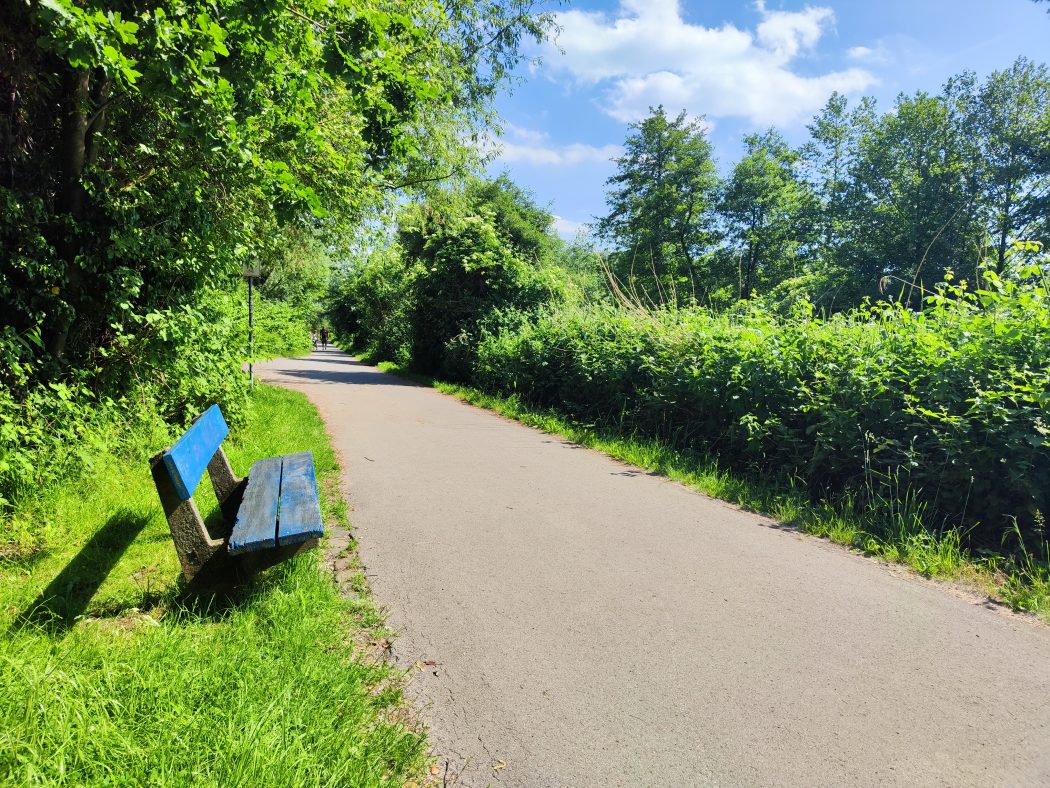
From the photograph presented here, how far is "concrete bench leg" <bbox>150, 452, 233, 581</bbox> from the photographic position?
3094 mm

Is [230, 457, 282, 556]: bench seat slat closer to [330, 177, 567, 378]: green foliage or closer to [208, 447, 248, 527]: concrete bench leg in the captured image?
[208, 447, 248, 527]: concrete bench leg

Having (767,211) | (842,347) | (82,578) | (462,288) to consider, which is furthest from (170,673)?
(767,211)

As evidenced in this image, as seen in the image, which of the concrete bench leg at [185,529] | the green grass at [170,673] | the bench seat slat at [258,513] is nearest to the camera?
the green grass at [170,673]

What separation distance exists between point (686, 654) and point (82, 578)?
135 inches

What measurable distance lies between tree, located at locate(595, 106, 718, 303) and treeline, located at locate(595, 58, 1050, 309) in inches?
3.2

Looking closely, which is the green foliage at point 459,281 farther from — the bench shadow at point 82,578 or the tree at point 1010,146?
the tree at point 1010,146

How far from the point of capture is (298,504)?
3.59 meters

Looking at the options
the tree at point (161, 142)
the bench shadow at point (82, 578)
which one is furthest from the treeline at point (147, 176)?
the bench shadow at point (82, 578)

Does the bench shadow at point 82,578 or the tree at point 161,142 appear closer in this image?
the bench shadow at point 82,578

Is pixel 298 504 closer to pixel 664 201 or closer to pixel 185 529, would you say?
pixel 185 529

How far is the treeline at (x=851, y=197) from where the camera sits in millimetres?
31500

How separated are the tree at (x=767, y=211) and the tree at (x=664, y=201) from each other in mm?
1756

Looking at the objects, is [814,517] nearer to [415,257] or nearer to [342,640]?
[342,640]

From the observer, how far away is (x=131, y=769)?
6.39 feet
